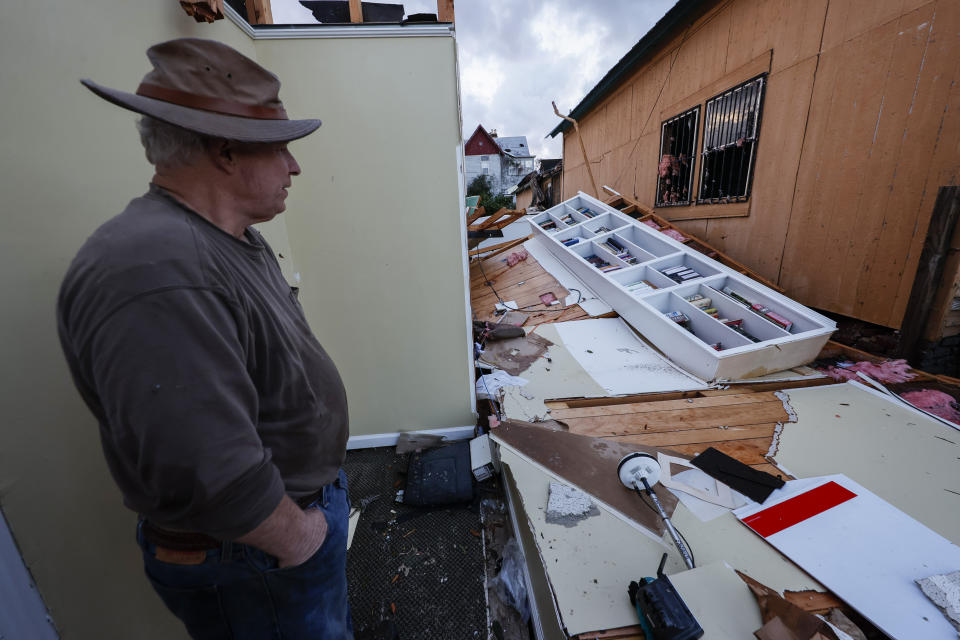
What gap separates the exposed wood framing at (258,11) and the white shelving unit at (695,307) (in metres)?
3.44

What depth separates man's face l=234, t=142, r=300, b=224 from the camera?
0.86m

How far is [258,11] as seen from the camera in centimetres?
215

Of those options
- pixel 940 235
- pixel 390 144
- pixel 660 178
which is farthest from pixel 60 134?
pixel 660 178

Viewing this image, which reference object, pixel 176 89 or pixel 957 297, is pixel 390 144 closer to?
pixel 176 89

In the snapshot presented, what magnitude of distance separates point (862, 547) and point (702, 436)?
76cm

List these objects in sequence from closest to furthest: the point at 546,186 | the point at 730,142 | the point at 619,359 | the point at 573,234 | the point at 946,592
Answer: the point at 946,592, the point at 619,359, the point at 730,142, the point at 573,234, the point at 546,186

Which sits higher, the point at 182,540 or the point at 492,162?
the point at 492,162

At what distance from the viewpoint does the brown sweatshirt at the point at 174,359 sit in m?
0.59

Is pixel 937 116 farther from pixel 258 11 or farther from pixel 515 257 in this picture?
pixel 258 11

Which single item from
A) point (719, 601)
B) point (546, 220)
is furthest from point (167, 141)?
point (546, 220)

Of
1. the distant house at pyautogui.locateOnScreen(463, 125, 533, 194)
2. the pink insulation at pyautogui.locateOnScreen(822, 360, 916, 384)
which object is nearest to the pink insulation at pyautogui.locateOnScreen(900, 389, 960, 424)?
the pink insulation at pyautogui.locateOnScreen(822, 360, 916, 384)

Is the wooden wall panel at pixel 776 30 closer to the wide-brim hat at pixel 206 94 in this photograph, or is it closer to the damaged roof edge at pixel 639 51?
the damaged roof edge at pixel 639 51

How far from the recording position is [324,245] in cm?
246

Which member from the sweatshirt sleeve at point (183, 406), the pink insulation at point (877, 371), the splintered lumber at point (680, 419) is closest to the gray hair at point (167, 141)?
the sweatshirt sleeve at point (183, 406)
